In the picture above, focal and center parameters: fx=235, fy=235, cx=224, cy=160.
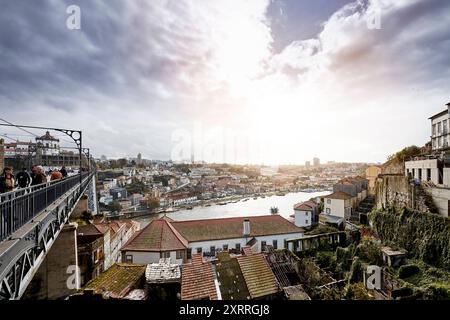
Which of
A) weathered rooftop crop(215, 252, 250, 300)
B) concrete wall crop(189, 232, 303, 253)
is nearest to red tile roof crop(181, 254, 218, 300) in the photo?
weathered rooftop crop(215, 252, 250, 300)

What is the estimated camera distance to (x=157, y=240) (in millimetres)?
9219

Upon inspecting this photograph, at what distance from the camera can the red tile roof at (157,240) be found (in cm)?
892

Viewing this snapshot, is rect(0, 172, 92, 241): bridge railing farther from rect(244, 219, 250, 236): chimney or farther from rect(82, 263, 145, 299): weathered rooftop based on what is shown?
rect(244, 219, 250, 236): chimney

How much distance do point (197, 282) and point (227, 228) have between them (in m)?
6.55

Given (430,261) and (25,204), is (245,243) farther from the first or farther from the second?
(25,204)

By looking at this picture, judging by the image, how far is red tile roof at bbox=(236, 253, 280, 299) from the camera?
197 inches

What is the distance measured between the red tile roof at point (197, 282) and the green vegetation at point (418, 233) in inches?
229

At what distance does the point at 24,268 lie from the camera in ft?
6.73

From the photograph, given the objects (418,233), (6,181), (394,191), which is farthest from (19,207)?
(394,191)

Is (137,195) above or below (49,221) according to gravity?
below

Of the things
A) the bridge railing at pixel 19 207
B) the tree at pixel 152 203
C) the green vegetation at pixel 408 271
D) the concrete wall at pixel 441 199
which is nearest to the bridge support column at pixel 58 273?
the bridge railing at pixel 19 207
